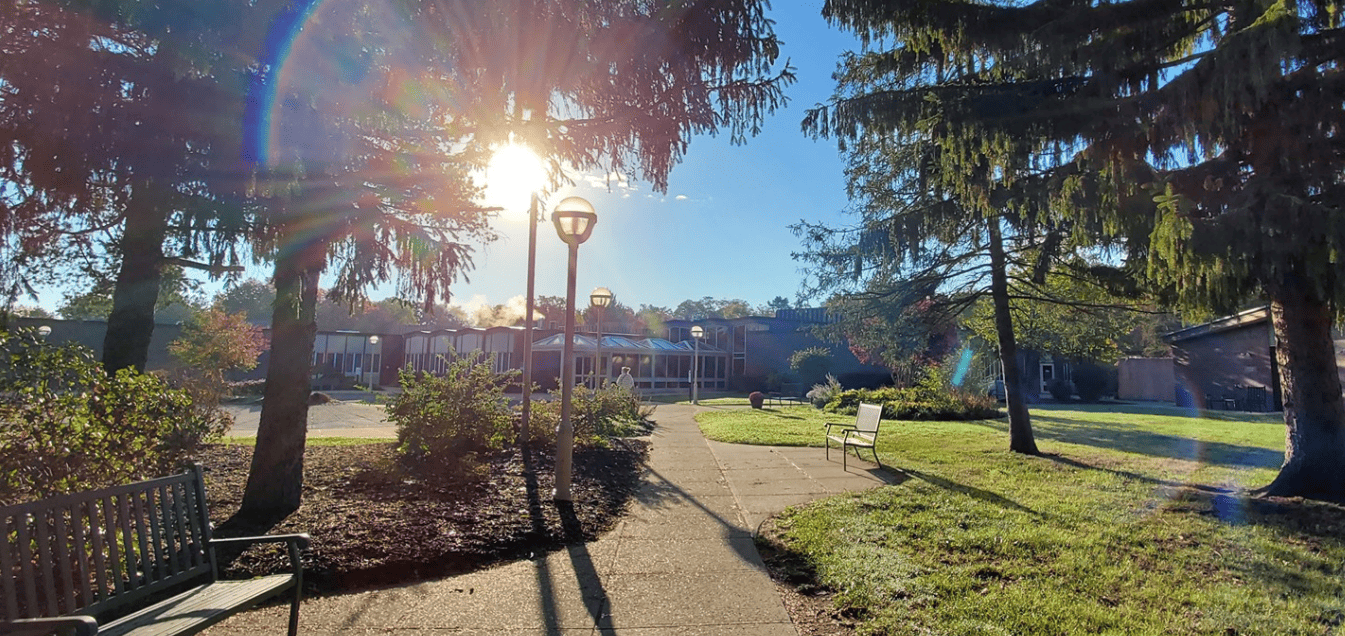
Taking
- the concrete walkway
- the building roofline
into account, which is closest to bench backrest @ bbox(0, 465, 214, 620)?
the concrete walkway

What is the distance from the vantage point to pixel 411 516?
5062 mm

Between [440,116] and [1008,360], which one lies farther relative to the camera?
[1008,360]

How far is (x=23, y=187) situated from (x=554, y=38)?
11.9 feet

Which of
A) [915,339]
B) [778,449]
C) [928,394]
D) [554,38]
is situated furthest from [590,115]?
[928,394]

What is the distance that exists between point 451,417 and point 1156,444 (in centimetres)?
1211

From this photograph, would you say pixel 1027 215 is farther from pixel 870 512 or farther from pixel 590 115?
pixel 590 115

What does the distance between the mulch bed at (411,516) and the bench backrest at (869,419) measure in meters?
3.29

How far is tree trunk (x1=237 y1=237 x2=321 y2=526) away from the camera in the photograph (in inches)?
200

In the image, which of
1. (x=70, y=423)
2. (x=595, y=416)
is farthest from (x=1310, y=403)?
(x=70, y=423)

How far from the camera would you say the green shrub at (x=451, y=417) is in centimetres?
718

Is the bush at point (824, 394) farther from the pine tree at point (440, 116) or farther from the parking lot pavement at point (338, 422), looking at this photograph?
the pine tree at point (440, 116)

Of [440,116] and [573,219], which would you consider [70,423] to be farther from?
[573,219]

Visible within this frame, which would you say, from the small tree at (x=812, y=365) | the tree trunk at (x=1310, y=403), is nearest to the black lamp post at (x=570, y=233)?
the tree trunk at (x=1310, y=403)

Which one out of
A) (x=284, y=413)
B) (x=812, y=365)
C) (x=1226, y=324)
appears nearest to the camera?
(x=284, y=413)
